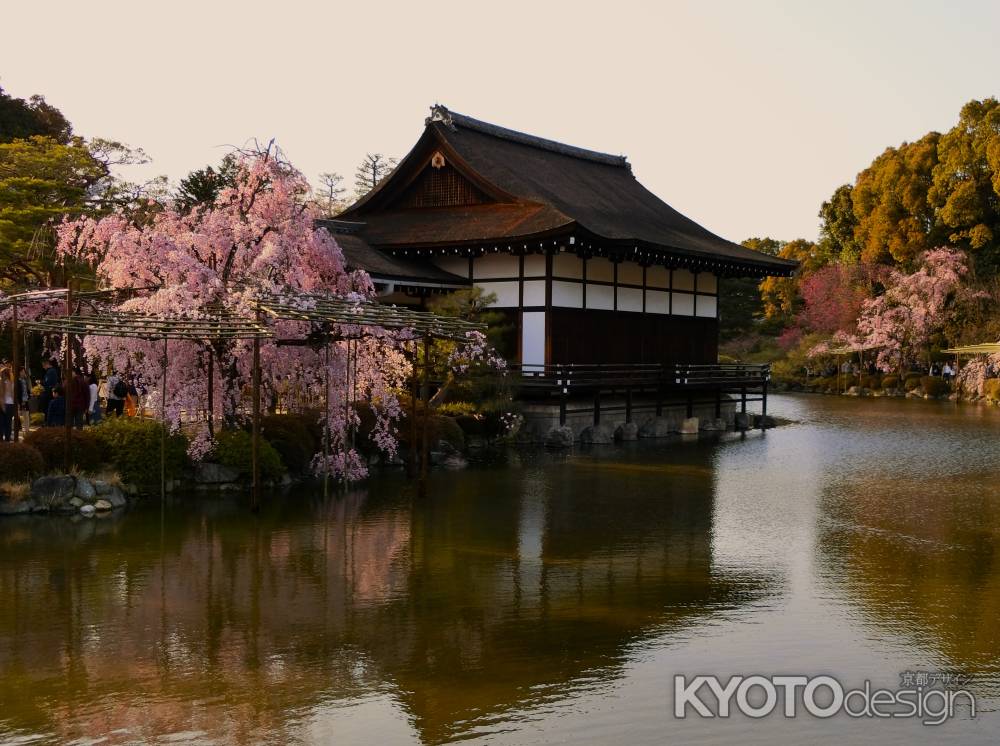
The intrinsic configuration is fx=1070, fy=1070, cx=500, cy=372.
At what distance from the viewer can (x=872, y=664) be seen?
9.12m

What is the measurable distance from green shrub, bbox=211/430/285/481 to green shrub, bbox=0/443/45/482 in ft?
9.68

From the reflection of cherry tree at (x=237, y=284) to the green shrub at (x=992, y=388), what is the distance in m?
33.5

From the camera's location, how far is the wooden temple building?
1101 inches

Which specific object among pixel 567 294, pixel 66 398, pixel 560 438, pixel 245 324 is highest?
pixel 567 294

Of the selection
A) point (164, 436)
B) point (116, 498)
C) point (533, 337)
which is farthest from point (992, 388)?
point (116, 498)

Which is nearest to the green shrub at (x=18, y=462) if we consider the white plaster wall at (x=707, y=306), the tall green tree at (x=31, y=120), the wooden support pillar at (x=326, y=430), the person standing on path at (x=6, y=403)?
the person standing on path at (x=6, y=403)

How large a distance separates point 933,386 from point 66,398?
41322 mm

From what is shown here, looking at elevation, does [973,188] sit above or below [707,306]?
above

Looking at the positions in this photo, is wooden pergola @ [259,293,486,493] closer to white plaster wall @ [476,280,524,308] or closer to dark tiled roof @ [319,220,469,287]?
dark tiled roof @ [319,220,469,287]

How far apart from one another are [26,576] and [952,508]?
1377 cm

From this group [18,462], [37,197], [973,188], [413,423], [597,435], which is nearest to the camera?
[18,462]

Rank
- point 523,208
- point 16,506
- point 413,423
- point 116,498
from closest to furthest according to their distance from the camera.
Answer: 1. point 16,506
2. point 116,498
3. point 413,423
4. point 523,208

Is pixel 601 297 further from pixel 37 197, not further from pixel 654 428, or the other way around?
pixel 37 197

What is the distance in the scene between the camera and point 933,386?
158 ft
